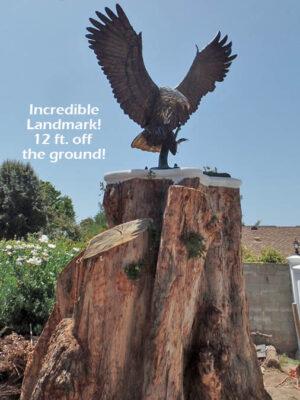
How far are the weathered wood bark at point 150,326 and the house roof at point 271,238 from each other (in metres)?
8.58

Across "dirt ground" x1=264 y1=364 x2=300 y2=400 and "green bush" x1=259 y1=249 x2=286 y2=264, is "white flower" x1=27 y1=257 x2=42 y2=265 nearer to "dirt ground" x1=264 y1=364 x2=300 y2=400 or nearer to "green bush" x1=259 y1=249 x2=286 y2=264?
"dirt ground" x1=264 y1=364 x2=300 y2=400

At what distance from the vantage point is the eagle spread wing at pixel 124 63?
3377 millimetres

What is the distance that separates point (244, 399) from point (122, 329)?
1.51 metres

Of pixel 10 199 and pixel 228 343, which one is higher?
pixel 10 199

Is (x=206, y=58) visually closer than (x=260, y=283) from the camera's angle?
Yes

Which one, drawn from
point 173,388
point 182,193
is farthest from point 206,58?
point 173,388

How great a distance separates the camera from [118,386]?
232 centimetres

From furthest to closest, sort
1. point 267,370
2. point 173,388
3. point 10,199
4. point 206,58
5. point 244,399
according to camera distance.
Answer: point 10,199 < point 267,370 < point 206,58 < point 244,399 < point 173,388

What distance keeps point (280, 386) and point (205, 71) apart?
178 inches

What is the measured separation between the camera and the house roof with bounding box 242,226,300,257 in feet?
37.4

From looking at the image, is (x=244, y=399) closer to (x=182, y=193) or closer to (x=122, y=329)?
(x=122, y=329)

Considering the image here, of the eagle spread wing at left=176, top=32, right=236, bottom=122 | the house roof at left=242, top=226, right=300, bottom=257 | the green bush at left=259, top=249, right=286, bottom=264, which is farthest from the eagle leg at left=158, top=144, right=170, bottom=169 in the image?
the house roof at left=242, top=226, right=300, bottom=257

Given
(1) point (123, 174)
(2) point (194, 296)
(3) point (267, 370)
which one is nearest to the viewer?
(2) point (194, 296)

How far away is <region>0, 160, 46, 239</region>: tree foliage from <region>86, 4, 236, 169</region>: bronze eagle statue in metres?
12.3
